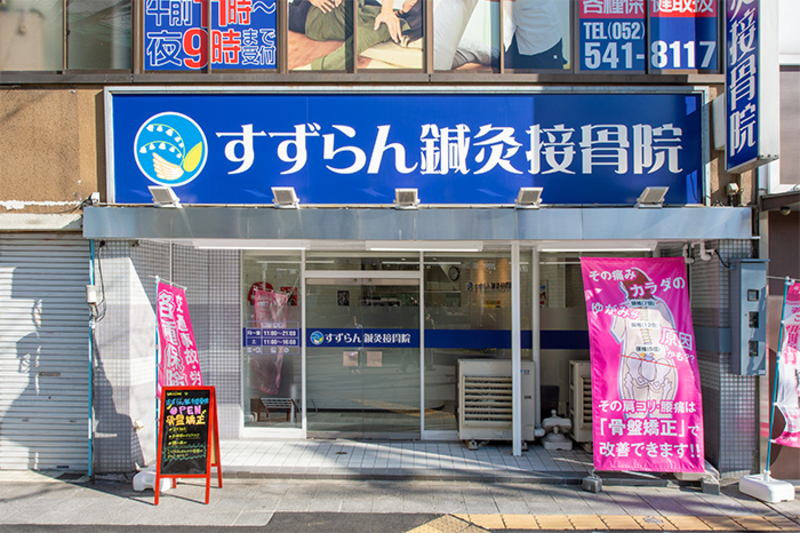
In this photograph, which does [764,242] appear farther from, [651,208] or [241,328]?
[241,328]

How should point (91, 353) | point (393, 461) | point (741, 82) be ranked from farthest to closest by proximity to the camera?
point (393, 461)
point (91, 353)
point (741, 82)

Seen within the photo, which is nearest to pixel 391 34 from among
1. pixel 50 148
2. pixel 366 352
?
pixel 366 352

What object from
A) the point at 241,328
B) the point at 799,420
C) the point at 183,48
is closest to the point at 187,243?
the point at 241,328

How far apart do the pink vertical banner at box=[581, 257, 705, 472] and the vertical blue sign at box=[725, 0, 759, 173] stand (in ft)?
7.13

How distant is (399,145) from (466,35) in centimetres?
190

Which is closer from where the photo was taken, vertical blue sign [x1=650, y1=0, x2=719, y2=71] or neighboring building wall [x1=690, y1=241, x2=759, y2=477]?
neighboring building wall [x1=690, y1=241, x2=759, y2=477]

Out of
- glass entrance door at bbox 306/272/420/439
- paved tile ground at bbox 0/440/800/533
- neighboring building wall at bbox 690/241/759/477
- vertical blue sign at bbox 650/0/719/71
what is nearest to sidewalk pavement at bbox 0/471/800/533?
paved tile ground at bbox 0/440/800/533

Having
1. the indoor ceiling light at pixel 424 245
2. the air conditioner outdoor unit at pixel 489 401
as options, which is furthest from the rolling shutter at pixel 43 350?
the air conditioner outdoor unit at pixel 489 401

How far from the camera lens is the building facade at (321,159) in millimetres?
6316

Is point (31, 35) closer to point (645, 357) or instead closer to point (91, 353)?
point (91, 353)

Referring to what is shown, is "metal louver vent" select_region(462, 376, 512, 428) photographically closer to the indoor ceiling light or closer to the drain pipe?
the indoor ceiling light

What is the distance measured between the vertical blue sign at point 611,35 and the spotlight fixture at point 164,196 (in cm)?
591

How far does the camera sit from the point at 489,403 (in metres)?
7.25

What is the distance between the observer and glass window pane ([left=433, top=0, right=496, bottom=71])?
6824 mm
